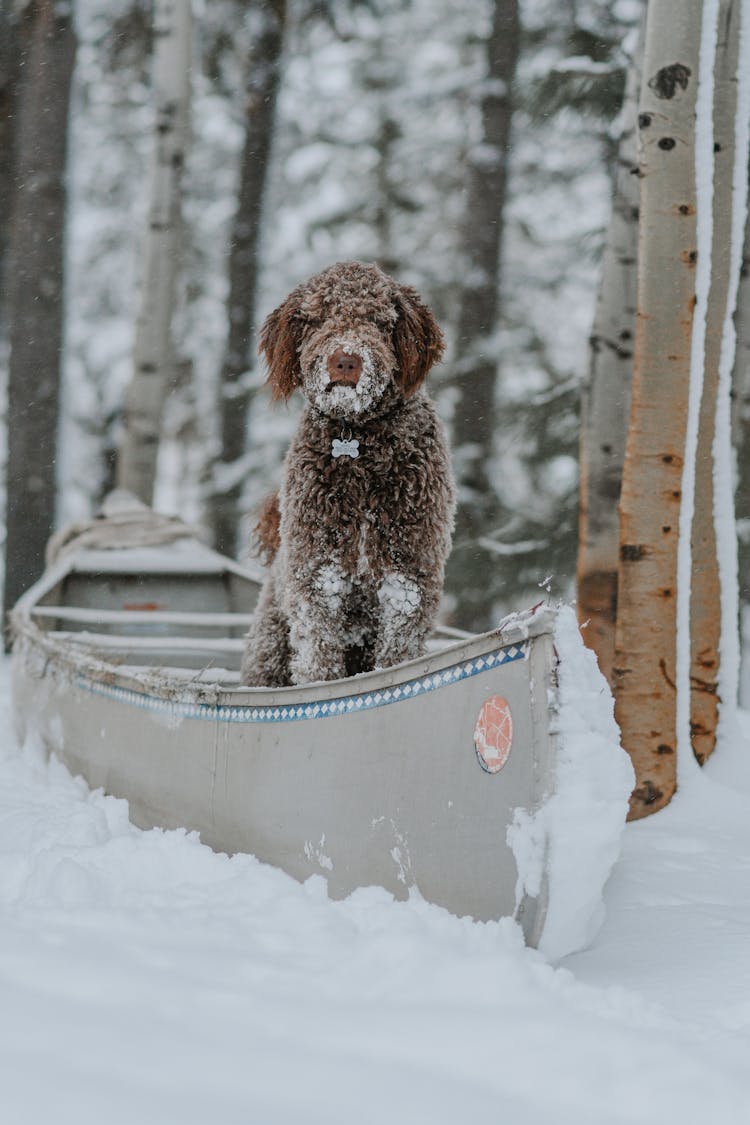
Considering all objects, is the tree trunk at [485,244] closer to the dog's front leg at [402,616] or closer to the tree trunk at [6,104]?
the tree trunk at [6,104]

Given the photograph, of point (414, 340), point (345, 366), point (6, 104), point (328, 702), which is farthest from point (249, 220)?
point (328, 702)

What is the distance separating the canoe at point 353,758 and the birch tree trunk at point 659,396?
986 millimetres

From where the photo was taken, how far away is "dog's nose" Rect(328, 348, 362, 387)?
10.6ft

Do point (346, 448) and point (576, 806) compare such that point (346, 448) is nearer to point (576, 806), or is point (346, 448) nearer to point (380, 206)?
point (576, 806)

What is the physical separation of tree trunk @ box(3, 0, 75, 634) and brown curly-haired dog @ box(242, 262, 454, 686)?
20.9 feet

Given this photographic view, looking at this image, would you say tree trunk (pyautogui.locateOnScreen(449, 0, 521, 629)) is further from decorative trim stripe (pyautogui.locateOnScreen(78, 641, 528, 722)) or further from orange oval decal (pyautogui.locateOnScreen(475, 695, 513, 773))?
orange oval decal (pyautogui.locateOnScreen(475, 695, 513, 773))

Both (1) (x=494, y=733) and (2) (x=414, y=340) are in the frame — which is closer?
(1) (x=494, y=733)

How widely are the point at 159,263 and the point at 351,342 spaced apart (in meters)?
7.09

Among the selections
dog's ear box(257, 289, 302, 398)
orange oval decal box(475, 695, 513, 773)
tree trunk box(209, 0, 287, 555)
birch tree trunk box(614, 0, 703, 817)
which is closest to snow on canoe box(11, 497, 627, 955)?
orange oval decal box(475, 695, 513, 773)

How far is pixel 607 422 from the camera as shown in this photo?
598 cm

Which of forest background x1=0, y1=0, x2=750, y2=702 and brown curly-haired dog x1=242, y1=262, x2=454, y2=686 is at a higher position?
forest background x1=0, y1=0, x2=750, y2=702

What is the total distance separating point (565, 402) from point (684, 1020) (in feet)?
21.9

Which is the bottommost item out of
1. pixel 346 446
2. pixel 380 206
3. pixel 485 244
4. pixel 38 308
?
pixel 346 446

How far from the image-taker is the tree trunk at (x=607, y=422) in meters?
5.64
